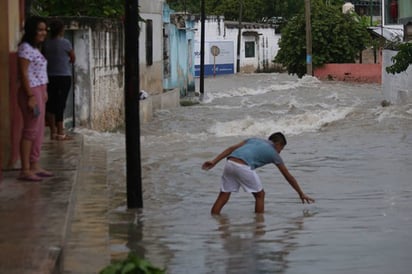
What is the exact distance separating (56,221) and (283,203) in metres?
4.54

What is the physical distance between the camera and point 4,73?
31.0ft

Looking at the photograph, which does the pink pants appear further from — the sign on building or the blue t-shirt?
the sign on building

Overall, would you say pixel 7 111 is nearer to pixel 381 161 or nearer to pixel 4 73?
pixel 4 73

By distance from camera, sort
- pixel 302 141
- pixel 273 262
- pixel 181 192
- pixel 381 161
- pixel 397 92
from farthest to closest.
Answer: pixel 397 92 < pixel 302 141 < pixel 381 161 < pixel 181 192 < pixel 273 262

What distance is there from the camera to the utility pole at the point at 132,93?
381 inches

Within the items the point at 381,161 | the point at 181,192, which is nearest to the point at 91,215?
the point at 181,192

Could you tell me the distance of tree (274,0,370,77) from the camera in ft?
164

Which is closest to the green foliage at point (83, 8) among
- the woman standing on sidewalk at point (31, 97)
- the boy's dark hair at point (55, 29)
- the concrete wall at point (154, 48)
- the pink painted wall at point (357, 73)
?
the concrete wall at point (154, 48)

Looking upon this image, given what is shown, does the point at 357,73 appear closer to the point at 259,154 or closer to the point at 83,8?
the point at 83,8

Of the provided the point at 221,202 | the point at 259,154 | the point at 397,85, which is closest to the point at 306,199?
the point at 259,154

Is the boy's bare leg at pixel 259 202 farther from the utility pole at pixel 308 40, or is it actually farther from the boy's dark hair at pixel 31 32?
the utility pole at pixel 308 40

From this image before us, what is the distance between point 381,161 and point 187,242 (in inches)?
295

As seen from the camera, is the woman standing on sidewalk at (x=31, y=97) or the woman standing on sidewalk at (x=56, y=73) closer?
the woman standing on sidewalk at (x=31, y=97)

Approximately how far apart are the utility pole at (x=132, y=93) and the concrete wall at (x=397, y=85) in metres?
18.1
